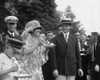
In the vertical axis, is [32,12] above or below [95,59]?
above

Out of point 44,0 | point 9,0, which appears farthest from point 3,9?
point 44,0

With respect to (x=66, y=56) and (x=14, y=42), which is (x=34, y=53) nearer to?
(x=66, y=56)

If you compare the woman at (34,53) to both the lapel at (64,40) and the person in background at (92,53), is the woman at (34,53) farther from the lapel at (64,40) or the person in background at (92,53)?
the person in background at (92,53)

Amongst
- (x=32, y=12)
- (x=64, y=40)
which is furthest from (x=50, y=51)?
(x=32, y=12)

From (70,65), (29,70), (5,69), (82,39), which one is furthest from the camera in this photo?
(82,39)

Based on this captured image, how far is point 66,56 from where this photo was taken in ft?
26.1

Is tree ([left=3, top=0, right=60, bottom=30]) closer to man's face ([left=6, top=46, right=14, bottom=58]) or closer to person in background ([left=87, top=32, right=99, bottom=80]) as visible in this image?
person in background ([left=87, top=32, right=99, bottom=80])

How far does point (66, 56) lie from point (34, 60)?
3.25 ft

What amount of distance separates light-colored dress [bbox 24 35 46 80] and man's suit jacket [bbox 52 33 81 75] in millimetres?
600

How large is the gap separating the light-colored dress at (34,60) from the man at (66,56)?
1.97 feet

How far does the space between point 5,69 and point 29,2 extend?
29187mm

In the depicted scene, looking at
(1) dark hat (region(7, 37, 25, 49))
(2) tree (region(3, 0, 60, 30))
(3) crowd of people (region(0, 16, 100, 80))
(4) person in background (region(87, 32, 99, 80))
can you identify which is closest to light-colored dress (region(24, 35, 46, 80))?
(3) crowd of people (region(0, 16, 100, 80))

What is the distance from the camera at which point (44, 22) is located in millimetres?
34094

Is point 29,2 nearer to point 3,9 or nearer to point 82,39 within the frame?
point 3,9
